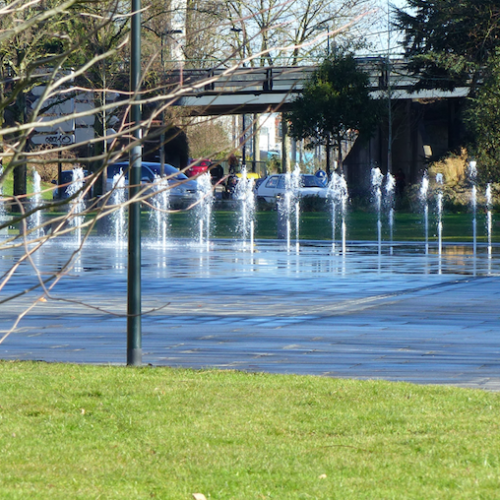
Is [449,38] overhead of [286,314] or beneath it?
overhead

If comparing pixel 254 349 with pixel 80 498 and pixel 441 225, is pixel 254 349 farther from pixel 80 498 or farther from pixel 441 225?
pixel 441 225

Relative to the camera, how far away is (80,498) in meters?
5.06

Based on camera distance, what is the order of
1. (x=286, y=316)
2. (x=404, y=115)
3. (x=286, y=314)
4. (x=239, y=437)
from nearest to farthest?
(x=239, y=437) < (x=286, y=316) < (x=286, y=314) < (x=404, y=115)

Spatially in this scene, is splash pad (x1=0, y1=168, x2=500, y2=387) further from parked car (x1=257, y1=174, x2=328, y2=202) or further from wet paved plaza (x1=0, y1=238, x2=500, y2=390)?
parked car (x1=257, y1=174, x2=328, y2=202)

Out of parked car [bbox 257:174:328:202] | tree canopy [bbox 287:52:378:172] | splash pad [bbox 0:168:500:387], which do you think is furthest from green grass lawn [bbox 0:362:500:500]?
tree canopy [bbox 287:52:378:172]

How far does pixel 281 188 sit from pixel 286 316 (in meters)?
32.1

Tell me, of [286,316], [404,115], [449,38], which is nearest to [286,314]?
[286,316]

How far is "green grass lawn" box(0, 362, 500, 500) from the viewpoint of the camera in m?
5.31

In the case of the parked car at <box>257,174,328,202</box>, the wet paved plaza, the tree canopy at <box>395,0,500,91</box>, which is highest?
the tree canopy at <box>395,0,500,91</box>

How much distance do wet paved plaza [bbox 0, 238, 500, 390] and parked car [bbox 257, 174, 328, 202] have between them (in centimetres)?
2092

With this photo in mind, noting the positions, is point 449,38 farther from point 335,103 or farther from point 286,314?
point 286,314

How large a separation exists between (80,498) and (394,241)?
25.3m

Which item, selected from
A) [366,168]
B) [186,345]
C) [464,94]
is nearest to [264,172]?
[366,168]

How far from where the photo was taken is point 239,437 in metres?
6.37
